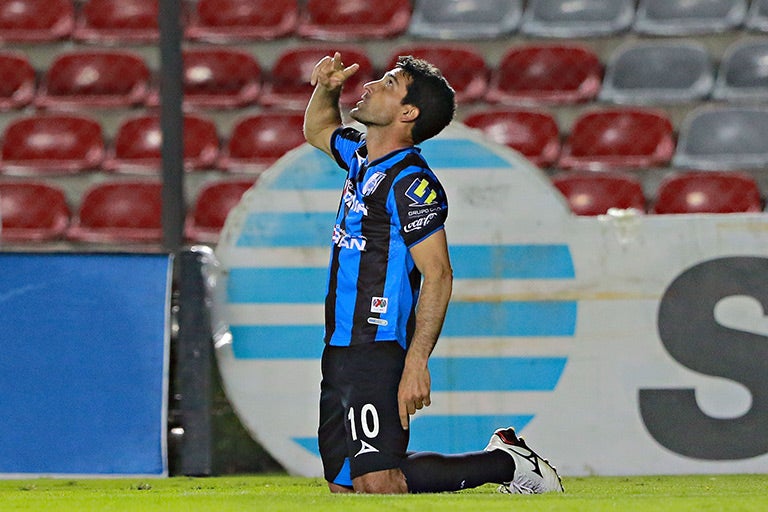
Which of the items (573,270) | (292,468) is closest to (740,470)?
(573,270)

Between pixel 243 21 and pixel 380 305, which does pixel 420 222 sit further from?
pixel 243 21

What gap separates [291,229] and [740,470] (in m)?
2.04

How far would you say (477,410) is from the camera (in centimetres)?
494

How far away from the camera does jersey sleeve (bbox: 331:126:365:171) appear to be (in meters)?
3.99

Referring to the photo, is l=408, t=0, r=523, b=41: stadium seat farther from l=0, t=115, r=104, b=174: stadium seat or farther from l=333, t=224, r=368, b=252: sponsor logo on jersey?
l=333, t=224, r=368, b=252: sponsor logo on jersey

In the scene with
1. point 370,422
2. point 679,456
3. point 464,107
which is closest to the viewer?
point 370,422

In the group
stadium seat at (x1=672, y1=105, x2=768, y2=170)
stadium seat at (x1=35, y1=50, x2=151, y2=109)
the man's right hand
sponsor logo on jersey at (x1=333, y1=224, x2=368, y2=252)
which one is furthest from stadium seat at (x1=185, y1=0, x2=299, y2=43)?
sponsor logo on jersey at (x1=333, y1=224, x2=368, y2=252)

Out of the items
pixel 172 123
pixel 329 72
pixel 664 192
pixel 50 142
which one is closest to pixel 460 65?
pixel 664 192

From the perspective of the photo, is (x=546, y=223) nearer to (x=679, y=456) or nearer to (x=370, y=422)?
(x=679, y=456)

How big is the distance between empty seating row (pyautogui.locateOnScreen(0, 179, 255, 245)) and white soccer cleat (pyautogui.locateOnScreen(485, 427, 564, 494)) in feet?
12.1

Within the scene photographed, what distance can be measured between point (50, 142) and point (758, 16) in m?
4.65

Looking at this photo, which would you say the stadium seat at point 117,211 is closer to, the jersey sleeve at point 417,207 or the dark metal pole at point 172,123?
the dark metal pole at point 172,123

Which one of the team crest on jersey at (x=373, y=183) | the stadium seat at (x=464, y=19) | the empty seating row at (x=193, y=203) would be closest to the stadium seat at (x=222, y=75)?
the empty seating row at (x=193, y=203)

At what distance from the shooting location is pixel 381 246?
369cm
